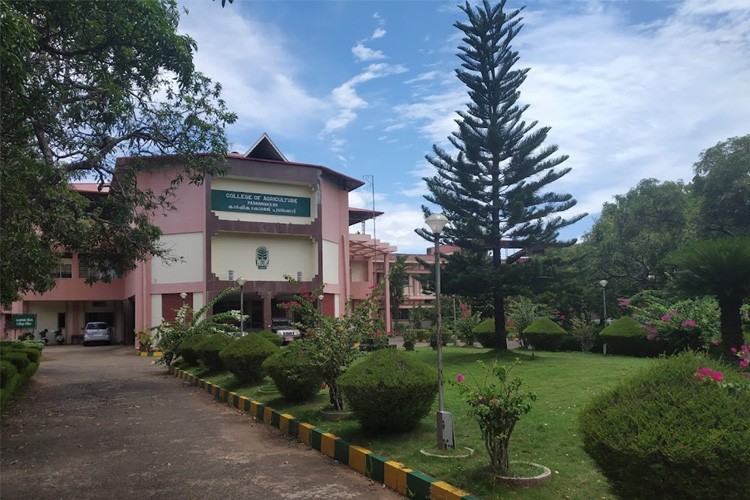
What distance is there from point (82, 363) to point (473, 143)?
14.9 metres

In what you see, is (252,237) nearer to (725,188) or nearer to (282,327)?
(282,327)

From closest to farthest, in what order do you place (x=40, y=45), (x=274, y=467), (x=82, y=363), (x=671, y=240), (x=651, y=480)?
(x=651, y=480)
(x=274, y=467)
(x=40, y=45)
(x=82, y=363)
(x=671, y=240)

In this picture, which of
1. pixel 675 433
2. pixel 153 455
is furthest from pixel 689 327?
pixel 153 455

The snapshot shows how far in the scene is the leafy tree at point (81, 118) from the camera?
6359 mm

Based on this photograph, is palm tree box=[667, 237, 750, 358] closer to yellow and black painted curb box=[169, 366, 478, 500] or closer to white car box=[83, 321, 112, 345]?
yellow and black painted curb box=[169, 366, 478, 500]

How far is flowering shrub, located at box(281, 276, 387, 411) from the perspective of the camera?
7289 mm

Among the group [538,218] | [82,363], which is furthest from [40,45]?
[82,363]

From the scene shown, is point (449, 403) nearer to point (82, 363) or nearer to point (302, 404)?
point (302, 404)

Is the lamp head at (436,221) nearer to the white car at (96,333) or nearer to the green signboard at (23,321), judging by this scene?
the green signboard at (23,321)

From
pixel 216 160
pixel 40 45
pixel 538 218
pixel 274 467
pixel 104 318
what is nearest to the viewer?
pixel 274 467

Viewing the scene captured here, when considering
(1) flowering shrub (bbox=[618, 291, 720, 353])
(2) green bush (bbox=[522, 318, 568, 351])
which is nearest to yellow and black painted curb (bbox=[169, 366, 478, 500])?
(1) flowering shrub (bbox=[618, 291, 720, 353])

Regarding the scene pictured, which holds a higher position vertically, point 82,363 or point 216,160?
point 216,160

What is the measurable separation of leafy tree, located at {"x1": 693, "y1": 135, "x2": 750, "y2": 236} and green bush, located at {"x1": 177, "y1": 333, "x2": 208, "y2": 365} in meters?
19.8

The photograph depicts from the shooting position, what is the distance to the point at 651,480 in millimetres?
3014
